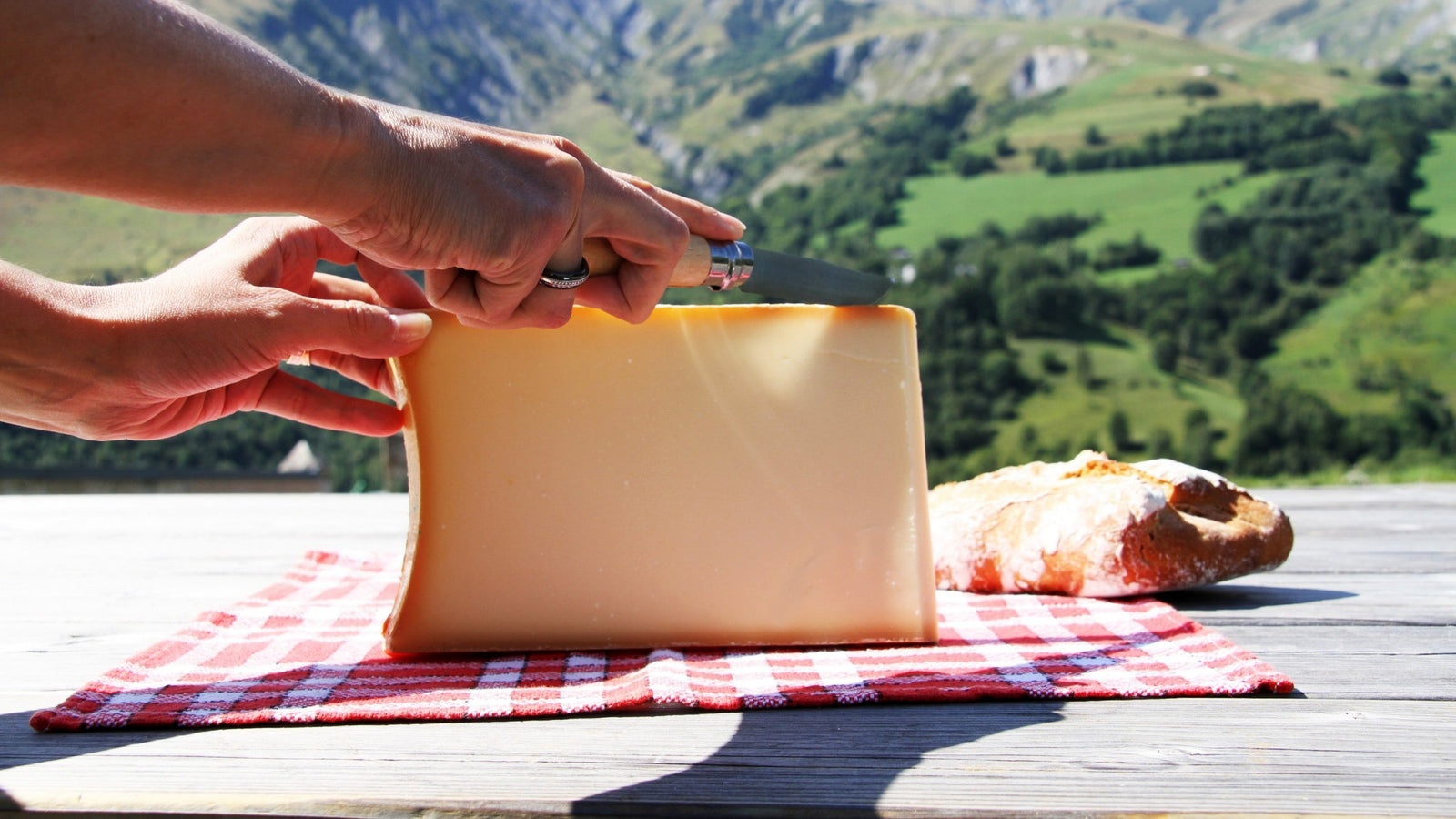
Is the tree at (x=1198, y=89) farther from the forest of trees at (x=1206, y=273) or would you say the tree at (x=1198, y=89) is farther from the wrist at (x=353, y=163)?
the wrist at (x=353, y=163)

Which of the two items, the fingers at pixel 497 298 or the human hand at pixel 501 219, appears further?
the fingers at pixel 497 298

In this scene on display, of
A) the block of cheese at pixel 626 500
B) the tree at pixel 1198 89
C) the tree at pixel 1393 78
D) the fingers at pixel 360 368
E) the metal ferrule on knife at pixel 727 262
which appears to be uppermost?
the tree at pixel 1393 78

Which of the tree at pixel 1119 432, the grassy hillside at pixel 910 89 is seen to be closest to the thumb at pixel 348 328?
the tree at pixel 1119 432

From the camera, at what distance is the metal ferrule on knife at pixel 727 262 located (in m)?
1.33

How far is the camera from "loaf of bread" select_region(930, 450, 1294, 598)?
1668mm

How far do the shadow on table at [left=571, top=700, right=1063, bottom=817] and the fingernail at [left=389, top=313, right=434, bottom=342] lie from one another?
2.17 feet

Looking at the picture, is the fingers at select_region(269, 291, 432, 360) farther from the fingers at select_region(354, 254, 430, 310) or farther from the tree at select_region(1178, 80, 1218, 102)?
the tree at select_region(1178, 80, 1218, 102)

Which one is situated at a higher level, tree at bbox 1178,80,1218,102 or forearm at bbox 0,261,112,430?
tree at bbox 1178,80,1218,102

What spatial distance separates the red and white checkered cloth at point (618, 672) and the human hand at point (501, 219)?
0.44m

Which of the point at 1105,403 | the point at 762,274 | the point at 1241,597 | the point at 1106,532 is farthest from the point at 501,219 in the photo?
the point at 1105,403

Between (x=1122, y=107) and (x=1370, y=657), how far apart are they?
7572 cm

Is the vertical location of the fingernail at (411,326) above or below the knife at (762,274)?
below

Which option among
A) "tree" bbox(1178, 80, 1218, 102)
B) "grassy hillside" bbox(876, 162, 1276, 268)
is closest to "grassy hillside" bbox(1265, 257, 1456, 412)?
"grassy hillside" bbox(876, 162, 1276, 268)

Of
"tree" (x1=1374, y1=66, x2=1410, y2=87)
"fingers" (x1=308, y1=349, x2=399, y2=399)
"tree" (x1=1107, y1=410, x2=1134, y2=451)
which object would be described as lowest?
"tree" (x1=1107, y1=410, x2=1134, y2=451)
